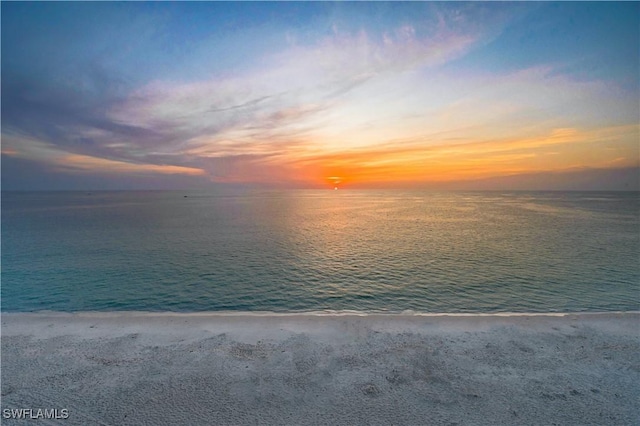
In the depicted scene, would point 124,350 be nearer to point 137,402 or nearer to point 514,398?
point 137,402

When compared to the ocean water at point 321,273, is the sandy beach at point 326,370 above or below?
above

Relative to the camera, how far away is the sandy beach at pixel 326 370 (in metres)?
8.18

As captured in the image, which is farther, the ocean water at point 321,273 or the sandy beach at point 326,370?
the ocean water at point 321,273

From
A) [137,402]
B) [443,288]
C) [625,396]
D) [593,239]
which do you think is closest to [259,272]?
[443,288]

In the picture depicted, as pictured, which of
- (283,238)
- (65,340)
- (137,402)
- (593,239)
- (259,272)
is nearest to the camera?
(137,402)

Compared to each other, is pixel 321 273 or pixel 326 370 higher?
pixel 326 370

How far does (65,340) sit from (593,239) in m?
63.4

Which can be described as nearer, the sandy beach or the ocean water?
the sandy beach

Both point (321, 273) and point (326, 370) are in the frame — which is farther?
point (321, 273)

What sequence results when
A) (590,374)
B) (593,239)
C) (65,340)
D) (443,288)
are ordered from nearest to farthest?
1. (590,374)
2. (65,340)
3. (443,288)
4. (593,239)

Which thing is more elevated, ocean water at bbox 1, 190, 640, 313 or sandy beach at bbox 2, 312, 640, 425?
sandy beach at bbox 2, 312, 640, 425

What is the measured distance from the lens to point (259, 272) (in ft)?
Answer: 99.2

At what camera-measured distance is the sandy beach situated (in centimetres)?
818

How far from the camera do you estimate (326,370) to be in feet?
33.1
